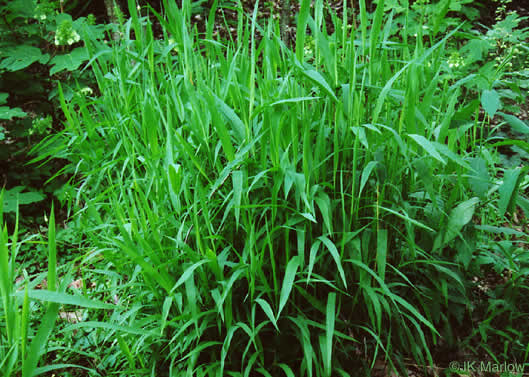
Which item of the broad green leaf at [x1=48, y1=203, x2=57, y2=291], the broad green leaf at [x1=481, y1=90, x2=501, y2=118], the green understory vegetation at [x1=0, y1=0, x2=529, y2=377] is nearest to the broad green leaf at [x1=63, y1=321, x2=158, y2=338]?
the green understory vegetation at [x1=0, y1=0, x2=529, y2=377]

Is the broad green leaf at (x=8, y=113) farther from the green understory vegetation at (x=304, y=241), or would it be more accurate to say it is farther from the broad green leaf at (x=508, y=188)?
the broad green leaf at (x=508, y=188)

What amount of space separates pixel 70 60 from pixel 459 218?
2.14m

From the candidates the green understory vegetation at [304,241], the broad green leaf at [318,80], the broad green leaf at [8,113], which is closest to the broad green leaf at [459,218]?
the green understory vegetation at [304,241]

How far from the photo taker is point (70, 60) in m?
2.38

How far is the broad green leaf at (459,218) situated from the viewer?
120 cm

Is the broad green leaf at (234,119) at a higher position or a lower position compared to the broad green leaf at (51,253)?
higher

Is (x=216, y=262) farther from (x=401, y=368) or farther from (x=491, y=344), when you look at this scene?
(x=491, y=344)

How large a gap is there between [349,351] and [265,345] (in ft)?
0.83

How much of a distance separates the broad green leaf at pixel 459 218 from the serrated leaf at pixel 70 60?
2011 millimetres

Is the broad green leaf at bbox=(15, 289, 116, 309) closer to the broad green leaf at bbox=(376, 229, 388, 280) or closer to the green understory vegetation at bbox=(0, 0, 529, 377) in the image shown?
the green understory vegetation at bbox=(0, 0, 529, 377)

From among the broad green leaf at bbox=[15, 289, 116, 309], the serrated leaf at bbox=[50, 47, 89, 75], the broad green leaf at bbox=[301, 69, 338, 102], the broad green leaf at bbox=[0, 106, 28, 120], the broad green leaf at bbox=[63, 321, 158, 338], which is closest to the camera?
the broad green leaf at bbox=[15, 289, 116, 309]

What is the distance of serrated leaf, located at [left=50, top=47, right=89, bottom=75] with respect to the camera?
2326 mm

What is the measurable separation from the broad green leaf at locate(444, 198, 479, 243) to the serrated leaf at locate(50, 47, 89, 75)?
201cm

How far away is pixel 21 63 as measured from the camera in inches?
92.3
